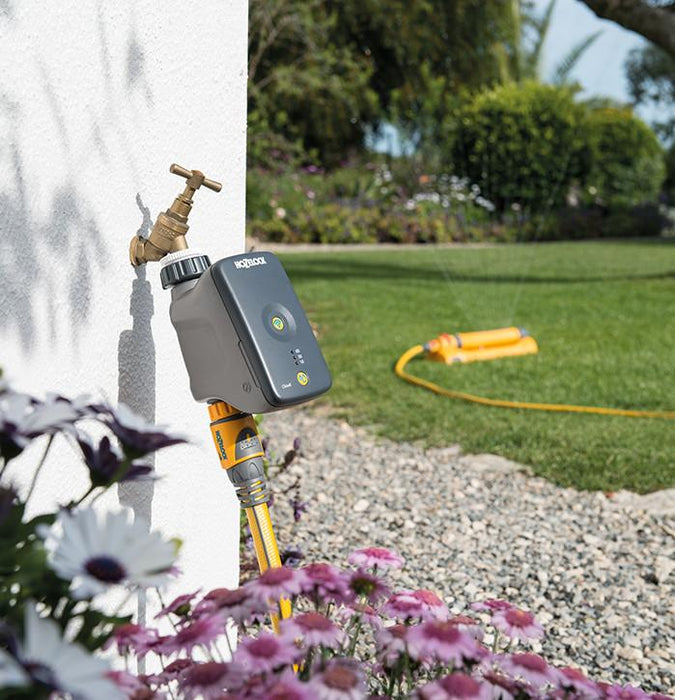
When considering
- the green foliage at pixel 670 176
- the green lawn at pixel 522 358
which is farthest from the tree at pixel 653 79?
the green lawn at pixel 522 358

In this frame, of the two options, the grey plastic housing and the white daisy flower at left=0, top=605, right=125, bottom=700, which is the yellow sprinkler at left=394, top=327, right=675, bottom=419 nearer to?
the grey plastic housing

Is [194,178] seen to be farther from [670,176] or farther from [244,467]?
[670,176]

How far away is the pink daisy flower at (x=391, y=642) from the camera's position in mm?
833

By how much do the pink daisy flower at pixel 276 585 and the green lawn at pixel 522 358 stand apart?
2.45 m

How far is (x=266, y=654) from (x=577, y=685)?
32cm

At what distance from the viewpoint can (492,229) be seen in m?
13.5

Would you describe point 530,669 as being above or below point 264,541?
above

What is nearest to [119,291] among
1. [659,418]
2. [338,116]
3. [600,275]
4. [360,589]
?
[360,589]

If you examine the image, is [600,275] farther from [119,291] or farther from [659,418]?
[119,291]

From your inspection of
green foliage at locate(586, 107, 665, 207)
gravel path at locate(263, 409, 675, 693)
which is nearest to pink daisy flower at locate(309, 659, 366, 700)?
gravel path at locate(263, 409, 675, 693)

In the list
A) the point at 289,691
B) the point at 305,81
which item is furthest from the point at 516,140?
the point at 289,691

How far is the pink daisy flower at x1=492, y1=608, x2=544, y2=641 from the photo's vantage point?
910mm

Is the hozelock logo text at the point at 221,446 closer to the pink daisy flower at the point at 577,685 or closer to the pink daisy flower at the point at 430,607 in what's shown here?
the pink daisy flower at the point at 430,607

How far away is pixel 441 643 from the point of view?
0.78 metres
